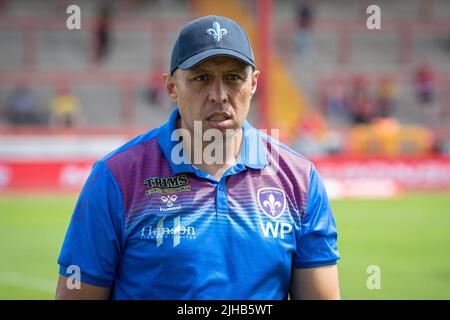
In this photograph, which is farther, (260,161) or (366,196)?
(366,196)

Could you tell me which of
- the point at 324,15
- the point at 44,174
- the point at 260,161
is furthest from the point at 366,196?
the point at 260,161

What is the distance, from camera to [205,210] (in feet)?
11.3

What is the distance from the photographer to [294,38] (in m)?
28.3

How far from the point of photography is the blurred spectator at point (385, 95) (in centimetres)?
2616

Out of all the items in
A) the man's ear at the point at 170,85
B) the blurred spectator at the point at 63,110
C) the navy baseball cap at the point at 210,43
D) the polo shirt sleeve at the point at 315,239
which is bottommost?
the polo shirt sleeve at the point at 315,239

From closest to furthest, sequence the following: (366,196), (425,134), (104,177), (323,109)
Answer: (104,177) → (366,196) → (425,134) → (323,109)

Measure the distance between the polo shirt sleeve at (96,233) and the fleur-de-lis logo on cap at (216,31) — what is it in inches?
29.3

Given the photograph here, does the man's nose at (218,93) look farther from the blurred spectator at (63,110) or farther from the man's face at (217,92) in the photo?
the blurred spectator at (63,110)

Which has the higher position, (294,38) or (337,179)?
(294,38)

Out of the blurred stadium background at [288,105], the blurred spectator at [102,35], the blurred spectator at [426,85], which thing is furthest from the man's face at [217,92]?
the blurred spectator at [102,35]

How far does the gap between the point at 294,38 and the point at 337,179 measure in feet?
32.1

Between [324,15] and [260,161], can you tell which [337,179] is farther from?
[260,161]

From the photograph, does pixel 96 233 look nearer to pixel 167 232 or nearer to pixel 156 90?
pixel 167 232

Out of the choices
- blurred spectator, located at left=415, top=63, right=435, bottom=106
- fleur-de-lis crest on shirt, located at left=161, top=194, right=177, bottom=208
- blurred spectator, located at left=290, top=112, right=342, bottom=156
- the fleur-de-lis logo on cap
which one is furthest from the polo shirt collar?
blurred spectator, located at left=415, top=63, right=435, bottom=106
